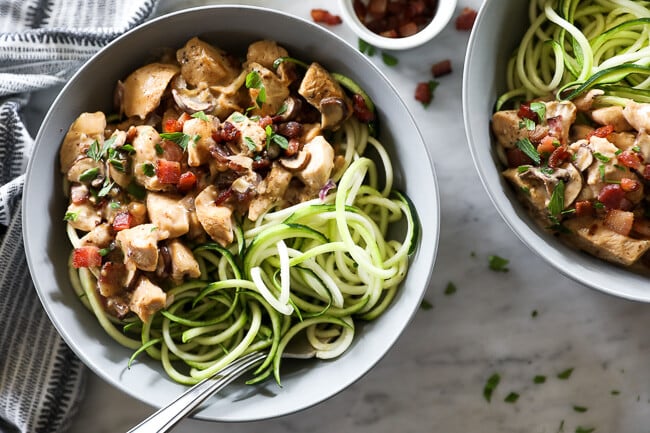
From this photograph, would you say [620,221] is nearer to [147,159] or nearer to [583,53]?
[583,53]

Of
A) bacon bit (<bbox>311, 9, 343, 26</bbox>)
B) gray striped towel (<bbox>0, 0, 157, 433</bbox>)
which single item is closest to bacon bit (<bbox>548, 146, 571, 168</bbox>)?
bacon bit (<bbox>311, 9, 343, 26</bbox>)

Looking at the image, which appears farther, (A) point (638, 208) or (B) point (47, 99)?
(B) point (47, 99)

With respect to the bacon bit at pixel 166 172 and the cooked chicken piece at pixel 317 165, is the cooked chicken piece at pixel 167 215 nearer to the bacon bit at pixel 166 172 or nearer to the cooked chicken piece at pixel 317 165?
the bacon bit at pixel 166 172

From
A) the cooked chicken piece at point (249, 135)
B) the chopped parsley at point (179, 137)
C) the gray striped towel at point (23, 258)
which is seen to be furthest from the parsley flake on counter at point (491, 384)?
the gray striped towel at point (23, 258)

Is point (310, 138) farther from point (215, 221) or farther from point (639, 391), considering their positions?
point (639, 391)

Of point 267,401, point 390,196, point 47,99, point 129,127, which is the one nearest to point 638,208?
point 390,196
